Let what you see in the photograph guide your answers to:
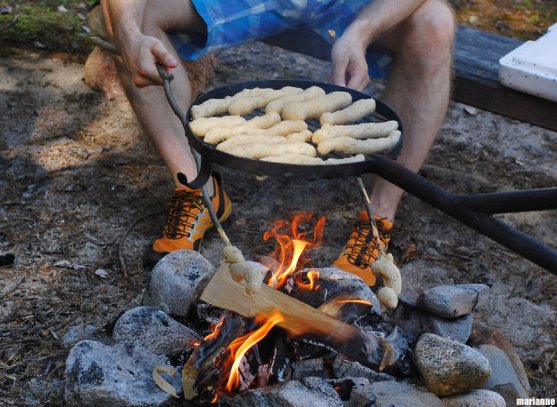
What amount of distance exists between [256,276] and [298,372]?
42cm

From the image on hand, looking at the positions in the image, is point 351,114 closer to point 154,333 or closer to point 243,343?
point 243,343

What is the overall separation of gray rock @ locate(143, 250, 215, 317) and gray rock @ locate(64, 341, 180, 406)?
344 mm

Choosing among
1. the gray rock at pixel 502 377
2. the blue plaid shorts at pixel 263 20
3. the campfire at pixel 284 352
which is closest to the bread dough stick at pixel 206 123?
Answer: the campfire at pixel 284 352

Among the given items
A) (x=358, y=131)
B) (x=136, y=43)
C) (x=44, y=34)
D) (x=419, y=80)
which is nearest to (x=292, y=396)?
(x=358, y=131)

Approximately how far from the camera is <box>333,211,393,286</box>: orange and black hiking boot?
3.06 metres

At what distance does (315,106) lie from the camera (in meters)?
2.49

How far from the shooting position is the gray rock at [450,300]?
8.28 ft

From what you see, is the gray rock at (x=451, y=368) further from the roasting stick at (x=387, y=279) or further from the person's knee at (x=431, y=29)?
the person's knee at (x=431, y=29)

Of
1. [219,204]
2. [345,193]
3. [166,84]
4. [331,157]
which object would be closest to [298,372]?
[331,157]

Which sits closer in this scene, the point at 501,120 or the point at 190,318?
→ the point at 190,318

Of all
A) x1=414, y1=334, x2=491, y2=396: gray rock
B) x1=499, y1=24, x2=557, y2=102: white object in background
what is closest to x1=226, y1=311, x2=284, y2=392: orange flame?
x1=414, y1=334, x2=491, y2=396: gray rock

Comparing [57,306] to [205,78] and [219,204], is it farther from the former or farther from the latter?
[205,78]

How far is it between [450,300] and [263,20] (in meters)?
1.72

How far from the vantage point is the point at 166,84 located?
7.88ft
